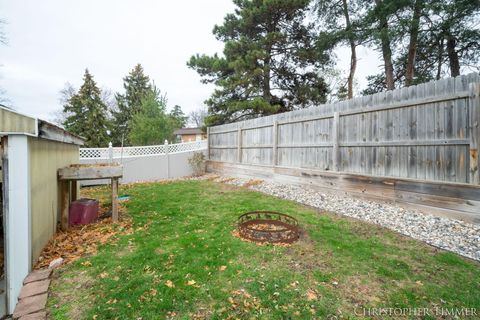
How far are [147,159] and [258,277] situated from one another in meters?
8.55

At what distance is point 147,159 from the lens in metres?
9.69

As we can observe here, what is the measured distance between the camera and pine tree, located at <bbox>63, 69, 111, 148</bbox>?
1634cm

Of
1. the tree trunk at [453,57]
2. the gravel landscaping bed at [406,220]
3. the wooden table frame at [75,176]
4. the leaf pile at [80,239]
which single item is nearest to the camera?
the leaf pile at [80,239]

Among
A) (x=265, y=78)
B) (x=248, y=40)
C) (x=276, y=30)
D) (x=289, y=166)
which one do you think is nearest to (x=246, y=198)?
(x=289, y=166)

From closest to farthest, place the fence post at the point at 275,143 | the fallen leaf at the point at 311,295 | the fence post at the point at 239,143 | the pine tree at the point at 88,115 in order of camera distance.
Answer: the fallen leaf at the point at 311,295 < the fence post at the point at 275,143 < the fence post at the point at 239,143 < the pine tree at the point at 88,115

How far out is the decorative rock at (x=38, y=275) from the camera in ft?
7.38

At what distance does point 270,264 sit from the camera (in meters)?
2.56

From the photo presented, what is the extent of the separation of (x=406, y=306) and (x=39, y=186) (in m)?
3.95

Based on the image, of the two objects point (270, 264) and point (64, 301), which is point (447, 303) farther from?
point (64, 301)

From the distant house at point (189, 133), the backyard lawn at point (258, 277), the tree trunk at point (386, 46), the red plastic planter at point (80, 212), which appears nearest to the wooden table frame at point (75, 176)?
the red plastic planter at point (80, 212)

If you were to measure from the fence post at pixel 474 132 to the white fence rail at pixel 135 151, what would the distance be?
371 inches

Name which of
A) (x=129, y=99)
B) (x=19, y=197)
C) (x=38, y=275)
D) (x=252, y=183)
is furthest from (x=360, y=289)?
(x=129, y=99)

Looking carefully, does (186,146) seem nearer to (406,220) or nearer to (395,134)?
(395,134)

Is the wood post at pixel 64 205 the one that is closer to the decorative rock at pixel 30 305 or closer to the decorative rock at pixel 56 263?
the decorative rock at pixel 56 263
